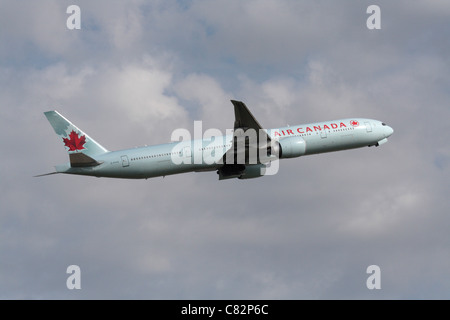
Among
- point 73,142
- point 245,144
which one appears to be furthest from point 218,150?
point 73,142

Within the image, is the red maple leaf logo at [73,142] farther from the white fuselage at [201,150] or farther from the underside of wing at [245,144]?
the underside of wing at [245,144]

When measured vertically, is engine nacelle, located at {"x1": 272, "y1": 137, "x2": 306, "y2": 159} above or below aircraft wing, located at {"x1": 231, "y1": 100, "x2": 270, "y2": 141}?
below

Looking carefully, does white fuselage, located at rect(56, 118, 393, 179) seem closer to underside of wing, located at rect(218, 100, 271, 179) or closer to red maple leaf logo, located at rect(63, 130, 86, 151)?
underside of wing, located at rect(218, 100, 271, 179)

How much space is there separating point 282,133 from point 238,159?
4.89m

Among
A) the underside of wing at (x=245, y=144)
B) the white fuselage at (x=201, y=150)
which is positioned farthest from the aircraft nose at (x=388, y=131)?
the underside of wing at (x=245, y=144)

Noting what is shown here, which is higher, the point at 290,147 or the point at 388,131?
the point at 388,131

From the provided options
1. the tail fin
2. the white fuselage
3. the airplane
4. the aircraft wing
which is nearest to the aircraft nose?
the white fuselage

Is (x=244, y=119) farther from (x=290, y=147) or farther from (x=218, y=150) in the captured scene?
(x=290, y=147)

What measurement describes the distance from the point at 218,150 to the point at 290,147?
6252 mm

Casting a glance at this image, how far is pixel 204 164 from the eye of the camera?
5234cm

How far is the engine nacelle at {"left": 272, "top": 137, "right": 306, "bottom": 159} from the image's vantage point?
173 ft

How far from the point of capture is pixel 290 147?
52719mm

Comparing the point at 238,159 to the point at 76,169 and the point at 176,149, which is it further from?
the point at 76,169

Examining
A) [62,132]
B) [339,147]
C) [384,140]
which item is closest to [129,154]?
[62,132]
